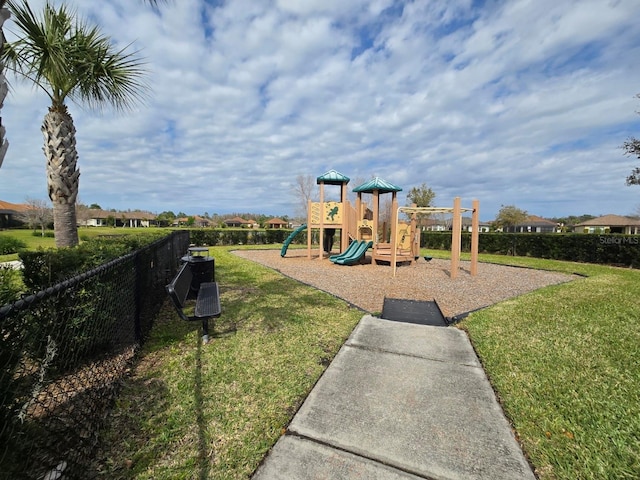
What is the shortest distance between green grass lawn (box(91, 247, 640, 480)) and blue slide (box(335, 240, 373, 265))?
6.44 m

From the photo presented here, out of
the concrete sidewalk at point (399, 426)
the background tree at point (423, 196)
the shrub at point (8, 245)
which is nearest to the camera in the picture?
the concrete sidewalk at point (399, 426)

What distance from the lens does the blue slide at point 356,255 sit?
11765 mm

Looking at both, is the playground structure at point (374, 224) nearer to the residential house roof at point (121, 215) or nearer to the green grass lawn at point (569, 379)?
the green grass lawn at point (569, 379)

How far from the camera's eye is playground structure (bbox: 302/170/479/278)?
31.7 feet

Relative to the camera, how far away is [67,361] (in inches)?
120

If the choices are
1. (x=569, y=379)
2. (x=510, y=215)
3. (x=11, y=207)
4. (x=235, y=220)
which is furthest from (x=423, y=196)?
(x=235, y=220)

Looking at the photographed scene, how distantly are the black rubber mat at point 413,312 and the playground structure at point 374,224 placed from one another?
348cm

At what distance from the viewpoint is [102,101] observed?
596cm

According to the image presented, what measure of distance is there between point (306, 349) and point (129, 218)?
326 ft

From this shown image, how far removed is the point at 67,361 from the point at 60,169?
4097 mm

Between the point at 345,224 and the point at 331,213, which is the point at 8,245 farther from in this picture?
the point at 345,224

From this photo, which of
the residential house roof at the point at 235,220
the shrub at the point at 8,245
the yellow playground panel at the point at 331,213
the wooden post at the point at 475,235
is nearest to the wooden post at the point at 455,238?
the wooden post at the point at 475,235

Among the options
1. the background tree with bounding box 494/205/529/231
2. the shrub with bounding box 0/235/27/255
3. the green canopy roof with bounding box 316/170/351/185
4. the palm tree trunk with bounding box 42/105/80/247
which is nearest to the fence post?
the palm tree trunk with bounding box 42/105/80/247

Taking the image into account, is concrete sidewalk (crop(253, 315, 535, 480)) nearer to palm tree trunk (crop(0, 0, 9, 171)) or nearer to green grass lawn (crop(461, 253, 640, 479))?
green grass lawn (crop(461, 253, 640, 479))
